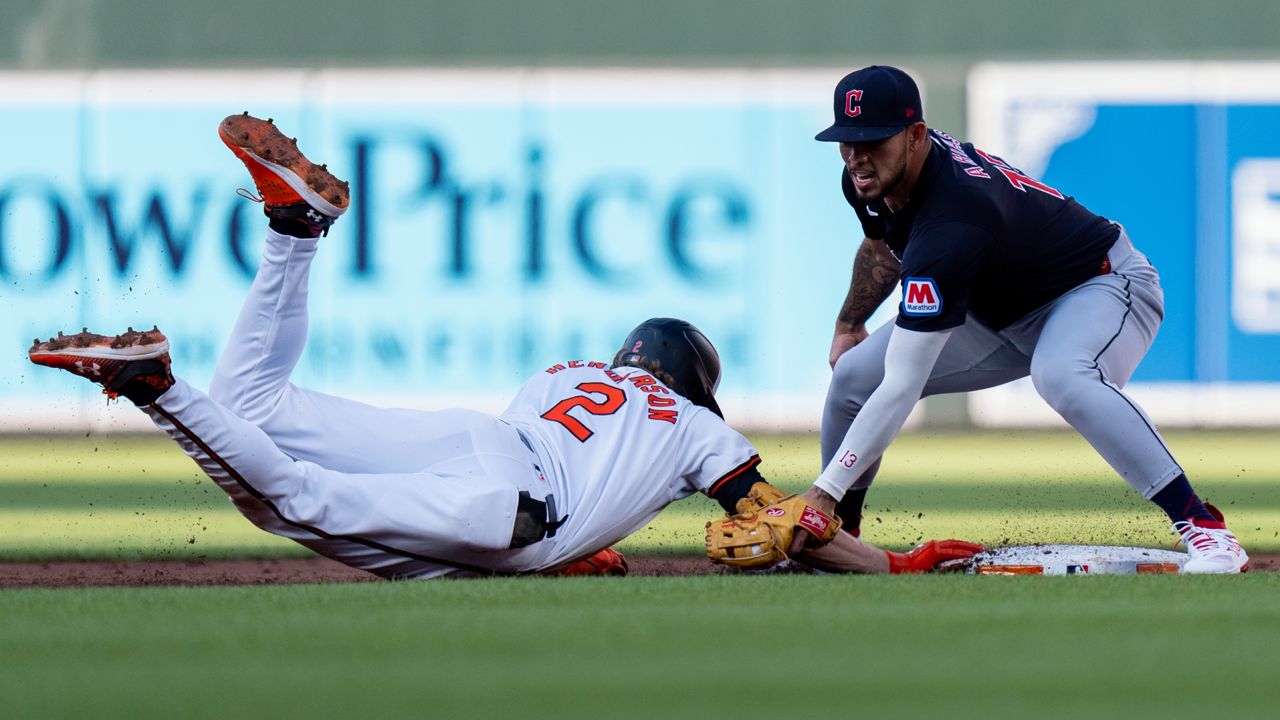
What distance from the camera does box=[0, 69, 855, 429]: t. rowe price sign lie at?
11047mm

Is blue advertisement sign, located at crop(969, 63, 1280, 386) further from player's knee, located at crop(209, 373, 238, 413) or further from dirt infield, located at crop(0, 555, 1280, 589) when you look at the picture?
player's knee, located at crop(209, 373, 238, 413)

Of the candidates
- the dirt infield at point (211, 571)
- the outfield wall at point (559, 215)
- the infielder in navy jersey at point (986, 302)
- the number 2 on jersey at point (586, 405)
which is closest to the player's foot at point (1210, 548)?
the infielder in navy jersey at point (986, 302)

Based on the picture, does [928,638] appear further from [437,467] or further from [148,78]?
[148,78]

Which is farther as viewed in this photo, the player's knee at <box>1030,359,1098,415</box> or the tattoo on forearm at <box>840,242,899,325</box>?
the tattoo on forearm at <box>840,242,899,325</box>

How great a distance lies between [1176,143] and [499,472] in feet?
27.9

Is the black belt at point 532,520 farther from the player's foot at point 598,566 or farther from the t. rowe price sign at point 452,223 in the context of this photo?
the t. rowe price sign at point 452,223

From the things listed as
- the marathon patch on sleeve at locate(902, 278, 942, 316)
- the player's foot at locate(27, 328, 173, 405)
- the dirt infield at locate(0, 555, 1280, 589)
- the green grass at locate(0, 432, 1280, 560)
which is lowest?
the green grass at locate(0, 432, 1280, 560)

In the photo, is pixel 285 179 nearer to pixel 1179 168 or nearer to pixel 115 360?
pixel 115 360

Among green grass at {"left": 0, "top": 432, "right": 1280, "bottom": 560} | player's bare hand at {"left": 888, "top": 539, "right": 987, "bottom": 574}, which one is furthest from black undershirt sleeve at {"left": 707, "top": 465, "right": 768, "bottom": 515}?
green grass at {"left": 0, "top": 432, "right": 1280, "bottom": 560}

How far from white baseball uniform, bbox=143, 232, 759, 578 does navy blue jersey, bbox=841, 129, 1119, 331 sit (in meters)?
0.67

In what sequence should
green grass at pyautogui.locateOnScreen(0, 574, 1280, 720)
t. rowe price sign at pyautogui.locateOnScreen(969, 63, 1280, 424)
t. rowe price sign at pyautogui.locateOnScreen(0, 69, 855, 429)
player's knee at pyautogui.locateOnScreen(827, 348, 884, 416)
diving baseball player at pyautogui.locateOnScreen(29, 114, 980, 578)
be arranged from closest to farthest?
green grass at pyautogui.locateOnScreen(0, 574, 1280, 720), diving baseball player at pyautogui.locateOnScreen(29, 114, 980, 578), player's knee at pyautogui.locateOnScreen(827, 348, 884, 416), t. rowe price sign at pyautogui.locateOnScreen(0, 69, 855, 429), t. rowe price sign at pyautogui.locateOnScreen(969, 63, 1280, 424)

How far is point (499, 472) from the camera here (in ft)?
13.8

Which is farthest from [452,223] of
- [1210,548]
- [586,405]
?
[1210,548]

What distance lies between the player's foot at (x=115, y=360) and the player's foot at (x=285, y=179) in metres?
0.51
